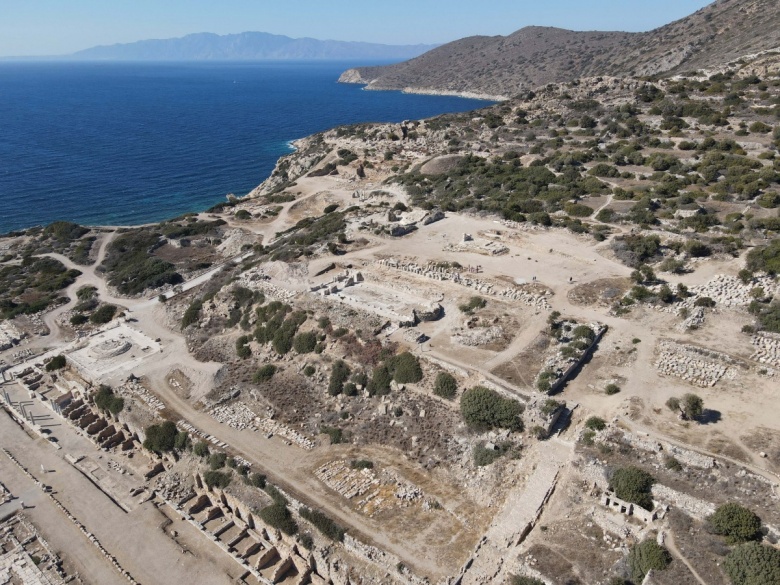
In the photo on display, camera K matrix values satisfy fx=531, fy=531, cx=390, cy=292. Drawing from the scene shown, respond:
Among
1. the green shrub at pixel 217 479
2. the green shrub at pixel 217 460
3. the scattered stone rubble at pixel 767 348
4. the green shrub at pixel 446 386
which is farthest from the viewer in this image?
the green shrub at pixel 446 386

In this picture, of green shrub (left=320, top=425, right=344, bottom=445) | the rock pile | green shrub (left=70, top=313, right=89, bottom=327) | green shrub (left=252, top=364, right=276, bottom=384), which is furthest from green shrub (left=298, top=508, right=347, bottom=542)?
green shrub (left=70, top=313, right=89, bottom=327)

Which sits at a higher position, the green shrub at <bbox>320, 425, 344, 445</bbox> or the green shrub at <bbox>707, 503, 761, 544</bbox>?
the green shrub at <bbox>707, 503, 761, 544</bbox>

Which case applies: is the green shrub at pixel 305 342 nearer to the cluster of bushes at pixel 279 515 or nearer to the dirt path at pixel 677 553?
the cluster of bushes at pixel 279 515

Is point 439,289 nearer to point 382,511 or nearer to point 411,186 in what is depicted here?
point 382,511

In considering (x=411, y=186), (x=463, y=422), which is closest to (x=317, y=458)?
(x=463, y=422)

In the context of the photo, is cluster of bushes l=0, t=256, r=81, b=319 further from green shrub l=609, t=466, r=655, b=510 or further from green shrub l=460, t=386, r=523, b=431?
green shrub l=609, t=466, r=655, b=510

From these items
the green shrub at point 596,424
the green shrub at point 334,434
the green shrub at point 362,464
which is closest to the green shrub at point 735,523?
the green shrub at point 596,424
